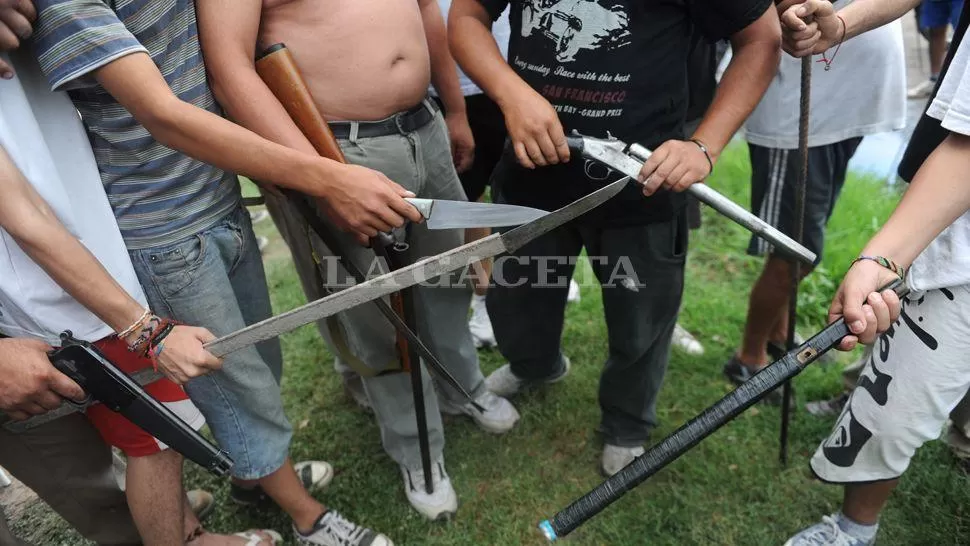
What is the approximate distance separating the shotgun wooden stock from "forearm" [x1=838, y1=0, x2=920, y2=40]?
1.61m

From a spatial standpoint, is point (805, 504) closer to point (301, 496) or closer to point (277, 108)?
point (301, 496)

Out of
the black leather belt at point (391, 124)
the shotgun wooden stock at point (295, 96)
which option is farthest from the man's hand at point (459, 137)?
the shotgun wooden stock at point (295, 96)

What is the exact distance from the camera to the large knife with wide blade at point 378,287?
1.51m

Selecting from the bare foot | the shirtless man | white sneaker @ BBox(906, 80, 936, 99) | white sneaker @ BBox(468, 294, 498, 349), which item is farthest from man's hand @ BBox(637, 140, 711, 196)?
white sneaker @ BBox(906, 80, 936, 99)

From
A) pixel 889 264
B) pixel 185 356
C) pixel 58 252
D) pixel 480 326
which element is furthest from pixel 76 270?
pixel 480 326

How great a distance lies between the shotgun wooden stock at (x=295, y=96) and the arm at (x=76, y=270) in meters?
0.65

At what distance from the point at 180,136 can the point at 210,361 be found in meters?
0.56

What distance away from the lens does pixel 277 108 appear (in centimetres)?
181

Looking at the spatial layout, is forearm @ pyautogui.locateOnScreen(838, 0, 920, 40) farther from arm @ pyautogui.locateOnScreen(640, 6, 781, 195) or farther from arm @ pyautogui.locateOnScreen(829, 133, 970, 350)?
arm @ pyautogui.locateOnScreen(829, 133, 970, 350)

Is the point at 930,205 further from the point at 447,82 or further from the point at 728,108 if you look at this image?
the point at 447,82

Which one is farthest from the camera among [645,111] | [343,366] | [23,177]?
[343,366]

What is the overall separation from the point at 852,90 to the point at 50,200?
268cm

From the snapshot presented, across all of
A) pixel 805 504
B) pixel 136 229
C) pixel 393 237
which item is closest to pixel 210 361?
pixel 136 229

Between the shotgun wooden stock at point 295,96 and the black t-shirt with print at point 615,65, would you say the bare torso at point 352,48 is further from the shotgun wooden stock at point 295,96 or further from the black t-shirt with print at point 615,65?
the black t-shirt with print at point 615,65
